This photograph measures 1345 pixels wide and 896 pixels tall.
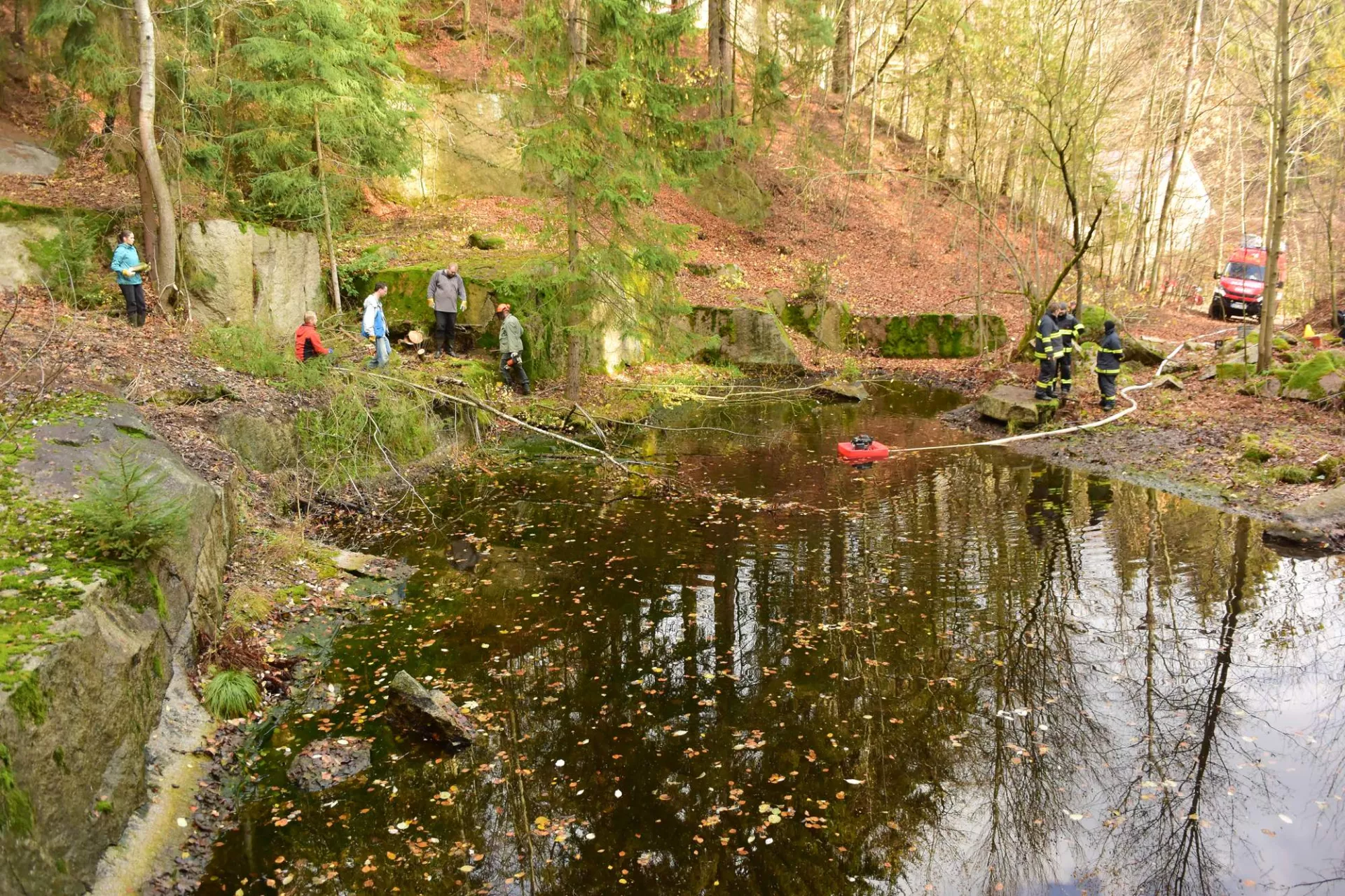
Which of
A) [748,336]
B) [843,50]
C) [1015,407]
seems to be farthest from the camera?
[843,50]

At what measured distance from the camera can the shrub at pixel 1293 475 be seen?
11172 mm

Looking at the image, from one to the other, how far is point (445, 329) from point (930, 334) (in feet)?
48.0

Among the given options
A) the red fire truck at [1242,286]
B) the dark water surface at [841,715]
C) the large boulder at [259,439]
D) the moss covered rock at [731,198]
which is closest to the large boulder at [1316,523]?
the dark water surface at [841,715]

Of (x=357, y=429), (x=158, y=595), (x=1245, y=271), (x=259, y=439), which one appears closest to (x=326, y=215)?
(x=357, y=429)

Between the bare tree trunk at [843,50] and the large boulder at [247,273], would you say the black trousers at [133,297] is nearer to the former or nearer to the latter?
the large boulder at [247,273]

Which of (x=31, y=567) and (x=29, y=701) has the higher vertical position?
(x=31, y=567)

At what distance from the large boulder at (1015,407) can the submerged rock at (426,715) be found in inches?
500

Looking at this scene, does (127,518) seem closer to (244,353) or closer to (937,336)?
(244,353)

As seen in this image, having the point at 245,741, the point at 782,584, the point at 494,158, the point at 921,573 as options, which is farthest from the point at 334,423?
the point at 494,158

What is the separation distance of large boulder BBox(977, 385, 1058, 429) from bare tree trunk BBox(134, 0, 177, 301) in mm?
15227

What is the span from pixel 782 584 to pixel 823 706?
241cm

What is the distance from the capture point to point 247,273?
50.9 feet

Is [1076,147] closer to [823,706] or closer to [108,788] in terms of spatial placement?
[823,706]

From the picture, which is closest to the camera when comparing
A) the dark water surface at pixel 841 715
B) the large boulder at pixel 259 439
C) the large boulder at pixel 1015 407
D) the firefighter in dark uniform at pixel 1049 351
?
the dark water surface at pixel 841 715
